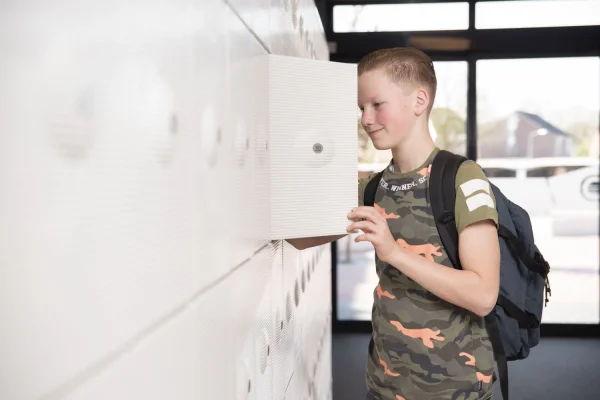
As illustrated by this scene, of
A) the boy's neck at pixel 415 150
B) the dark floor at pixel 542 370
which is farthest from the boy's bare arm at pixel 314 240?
the dark floor at pixel 542 370

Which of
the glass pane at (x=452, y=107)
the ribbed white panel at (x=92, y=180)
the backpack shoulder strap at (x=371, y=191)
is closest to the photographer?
the ribbed white panel at (x=92, y=180)

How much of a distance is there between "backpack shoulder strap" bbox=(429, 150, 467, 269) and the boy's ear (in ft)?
0.49

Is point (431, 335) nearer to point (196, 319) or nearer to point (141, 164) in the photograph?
point (196, 319)

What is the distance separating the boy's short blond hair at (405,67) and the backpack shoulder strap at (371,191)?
22cm

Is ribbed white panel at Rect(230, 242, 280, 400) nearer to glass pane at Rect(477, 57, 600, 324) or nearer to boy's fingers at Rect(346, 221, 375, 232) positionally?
boy's fingers at Rect(346, 221, 375, 232)

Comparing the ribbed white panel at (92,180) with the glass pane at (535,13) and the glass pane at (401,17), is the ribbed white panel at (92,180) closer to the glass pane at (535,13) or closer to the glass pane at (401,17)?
the glass pane at (401,17)

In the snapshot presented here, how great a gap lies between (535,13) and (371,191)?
3.59 metres

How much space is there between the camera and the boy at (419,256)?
4.14ft

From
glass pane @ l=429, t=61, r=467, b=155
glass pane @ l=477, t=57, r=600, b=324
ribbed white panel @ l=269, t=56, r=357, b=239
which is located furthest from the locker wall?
glass pane @ l=477, t=57, r=600, b=324

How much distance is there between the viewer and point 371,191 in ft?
4.90

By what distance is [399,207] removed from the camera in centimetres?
138

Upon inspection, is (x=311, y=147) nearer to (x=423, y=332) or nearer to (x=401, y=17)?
(x=423, y=332)

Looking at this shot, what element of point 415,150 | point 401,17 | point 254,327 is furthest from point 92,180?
point 401,17

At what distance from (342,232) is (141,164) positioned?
701 millimetres
